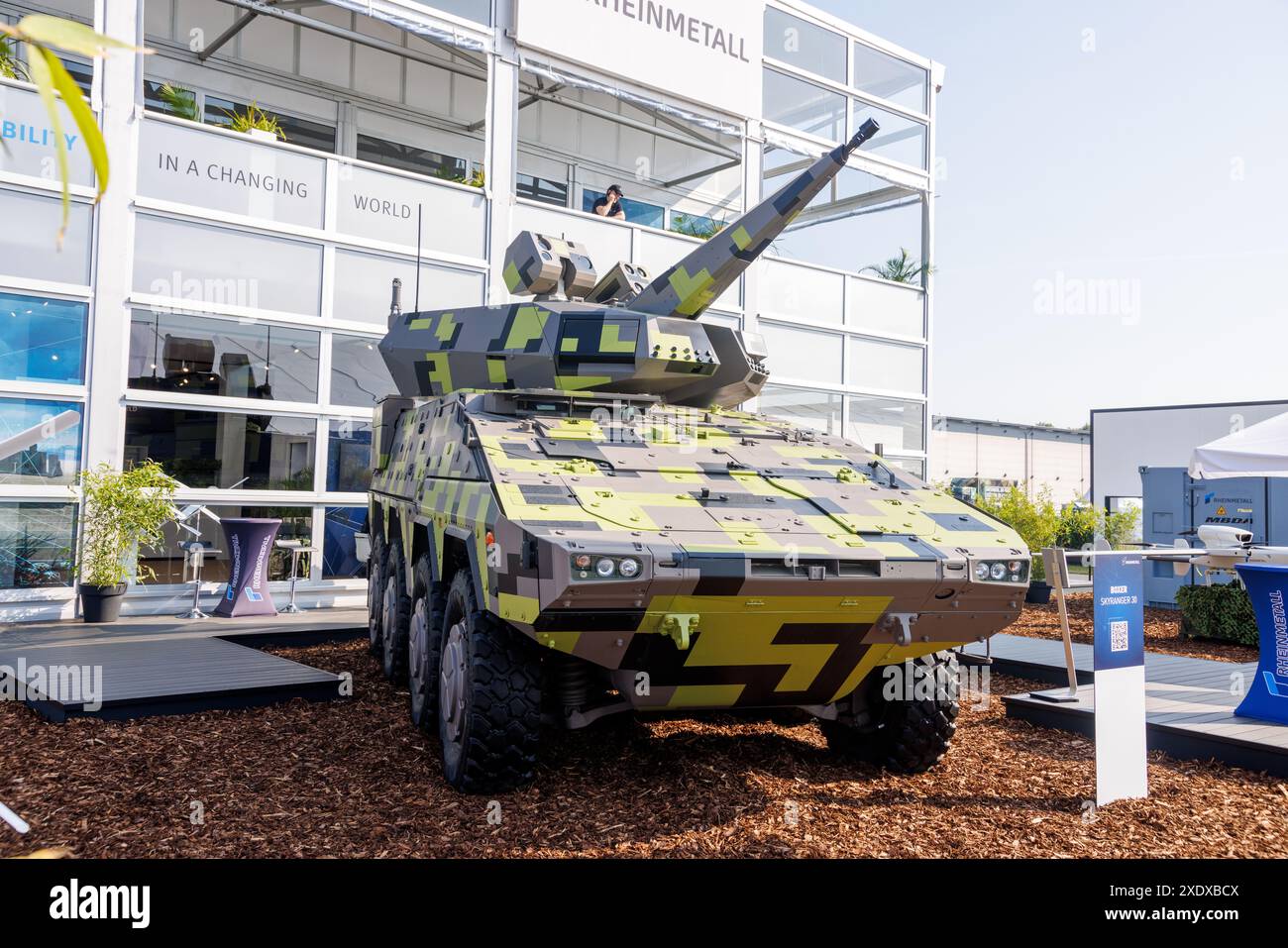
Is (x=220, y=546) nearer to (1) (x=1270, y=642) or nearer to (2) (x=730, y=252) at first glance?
(2) (x=730, y=252)

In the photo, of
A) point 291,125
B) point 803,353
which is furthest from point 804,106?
point 291,125

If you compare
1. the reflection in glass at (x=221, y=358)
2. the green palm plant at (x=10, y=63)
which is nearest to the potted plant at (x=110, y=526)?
the reflection in glass at (x=221, y=358)

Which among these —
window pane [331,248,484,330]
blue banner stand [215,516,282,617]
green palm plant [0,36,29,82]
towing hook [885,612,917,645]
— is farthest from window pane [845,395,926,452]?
towing hook [885,612,917,645]

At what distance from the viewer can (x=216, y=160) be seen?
35.7 feet

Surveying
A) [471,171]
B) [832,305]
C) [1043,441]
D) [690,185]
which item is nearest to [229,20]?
[471,171]

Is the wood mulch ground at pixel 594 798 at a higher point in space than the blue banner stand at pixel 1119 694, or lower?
lower

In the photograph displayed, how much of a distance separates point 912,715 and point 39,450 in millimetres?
8550

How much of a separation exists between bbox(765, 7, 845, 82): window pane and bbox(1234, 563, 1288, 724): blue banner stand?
1161 centimetres

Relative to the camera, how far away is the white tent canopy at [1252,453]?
8781 millimetres

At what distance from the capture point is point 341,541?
11.9 meters

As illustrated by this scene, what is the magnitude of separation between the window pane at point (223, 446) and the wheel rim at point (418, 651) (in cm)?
547

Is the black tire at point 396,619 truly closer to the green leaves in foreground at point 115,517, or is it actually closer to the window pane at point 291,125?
the green leaves in foreground at point 115,517

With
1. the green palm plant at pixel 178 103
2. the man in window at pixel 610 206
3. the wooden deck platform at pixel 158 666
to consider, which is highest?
the green palm plant at pixel 178 103

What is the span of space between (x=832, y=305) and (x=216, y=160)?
872cm
